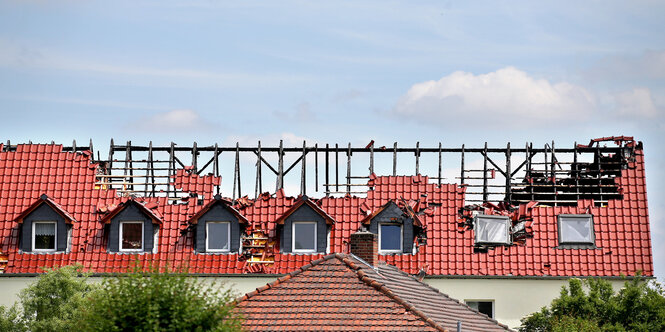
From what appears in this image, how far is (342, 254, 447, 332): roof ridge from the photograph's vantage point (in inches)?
1156

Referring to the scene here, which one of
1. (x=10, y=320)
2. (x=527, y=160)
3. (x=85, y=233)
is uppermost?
(x=527, y=160)

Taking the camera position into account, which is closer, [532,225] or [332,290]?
[332,290]

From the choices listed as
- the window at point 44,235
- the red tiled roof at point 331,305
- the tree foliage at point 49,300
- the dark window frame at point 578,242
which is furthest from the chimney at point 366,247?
the window at point 44,235

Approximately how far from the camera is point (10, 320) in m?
36.8

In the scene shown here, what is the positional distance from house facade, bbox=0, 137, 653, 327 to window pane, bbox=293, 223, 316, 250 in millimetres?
37

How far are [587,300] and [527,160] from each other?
28.4ft

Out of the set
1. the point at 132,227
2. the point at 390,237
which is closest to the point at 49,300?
the point at 132,227

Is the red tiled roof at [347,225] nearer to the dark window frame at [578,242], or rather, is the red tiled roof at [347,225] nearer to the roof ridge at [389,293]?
the dark window frame at [578,242]

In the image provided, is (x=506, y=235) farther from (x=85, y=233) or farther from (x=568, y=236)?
(x=85, y=233)

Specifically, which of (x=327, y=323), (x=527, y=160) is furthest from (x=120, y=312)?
(x=527, y=160)

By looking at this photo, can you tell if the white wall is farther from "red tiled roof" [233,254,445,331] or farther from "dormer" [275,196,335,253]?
"red tiled roof" [233,254,445,331]

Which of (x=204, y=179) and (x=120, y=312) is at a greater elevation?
(x=204, y=179)

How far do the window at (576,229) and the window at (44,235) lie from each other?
61.9ft

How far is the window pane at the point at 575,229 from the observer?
144 feet
